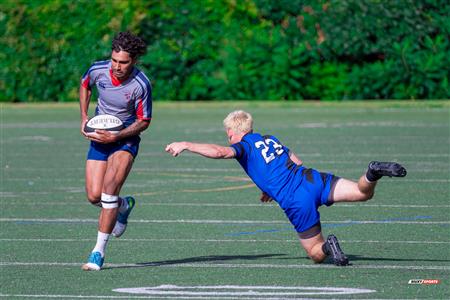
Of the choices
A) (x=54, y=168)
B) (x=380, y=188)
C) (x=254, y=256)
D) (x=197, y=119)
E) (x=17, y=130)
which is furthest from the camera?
(x=197, y=119)

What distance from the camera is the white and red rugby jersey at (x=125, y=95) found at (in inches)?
416

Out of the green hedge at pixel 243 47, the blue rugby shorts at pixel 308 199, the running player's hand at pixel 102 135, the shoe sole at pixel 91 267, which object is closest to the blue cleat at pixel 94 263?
the shoe sole at pixel 91 267

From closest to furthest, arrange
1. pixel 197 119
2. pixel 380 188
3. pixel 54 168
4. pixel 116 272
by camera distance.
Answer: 1. pixel 116 272
2. pixel 380 188
3. pixel 54 168
4. pixel 197 119

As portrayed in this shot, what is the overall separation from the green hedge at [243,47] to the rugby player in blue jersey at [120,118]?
2509cm

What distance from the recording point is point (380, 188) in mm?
16656

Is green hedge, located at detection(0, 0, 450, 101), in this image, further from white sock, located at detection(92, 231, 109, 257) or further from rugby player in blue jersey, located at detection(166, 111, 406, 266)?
white sock, located at detection(92, 231, 109, 257)

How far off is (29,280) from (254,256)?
2.16m

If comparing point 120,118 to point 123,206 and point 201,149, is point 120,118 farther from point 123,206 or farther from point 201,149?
point 201,149

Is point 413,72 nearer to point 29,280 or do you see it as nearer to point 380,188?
point 380,188

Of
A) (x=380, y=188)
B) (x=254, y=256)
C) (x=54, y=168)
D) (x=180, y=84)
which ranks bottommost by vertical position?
(x=180, y=84)

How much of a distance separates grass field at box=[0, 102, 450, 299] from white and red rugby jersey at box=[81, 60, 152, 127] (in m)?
1.21

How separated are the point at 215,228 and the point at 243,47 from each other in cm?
2380

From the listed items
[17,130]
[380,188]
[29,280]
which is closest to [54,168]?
[380,188]
